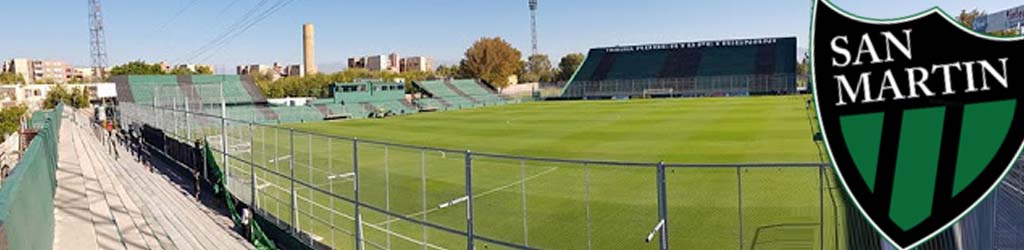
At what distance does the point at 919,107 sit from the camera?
2727mm

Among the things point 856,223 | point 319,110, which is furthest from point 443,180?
point 319,110

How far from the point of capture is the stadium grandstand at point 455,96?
74456 mm

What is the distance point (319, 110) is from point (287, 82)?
4922 cm

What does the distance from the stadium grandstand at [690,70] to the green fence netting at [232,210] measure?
6822 centimetres

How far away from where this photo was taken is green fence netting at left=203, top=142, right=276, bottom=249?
1238 centimetres

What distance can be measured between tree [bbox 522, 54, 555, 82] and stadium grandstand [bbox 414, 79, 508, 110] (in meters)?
60.5

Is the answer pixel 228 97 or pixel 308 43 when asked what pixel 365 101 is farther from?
pixel 308 43

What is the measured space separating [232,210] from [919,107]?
15.1m

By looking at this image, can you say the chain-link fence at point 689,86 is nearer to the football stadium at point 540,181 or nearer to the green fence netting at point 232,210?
the football stadium at point 540,181

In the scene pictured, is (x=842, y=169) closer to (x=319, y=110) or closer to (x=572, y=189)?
(x=572, y=189)

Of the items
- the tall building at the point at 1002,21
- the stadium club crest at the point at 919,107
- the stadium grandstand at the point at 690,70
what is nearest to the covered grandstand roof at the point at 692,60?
the stadium grandstand at the point at 690,70

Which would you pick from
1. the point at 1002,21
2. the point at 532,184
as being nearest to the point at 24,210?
the point at 532,184

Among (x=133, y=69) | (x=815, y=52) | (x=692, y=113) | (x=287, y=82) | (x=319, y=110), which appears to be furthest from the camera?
(x=287, y=82)

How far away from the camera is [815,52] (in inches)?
111
